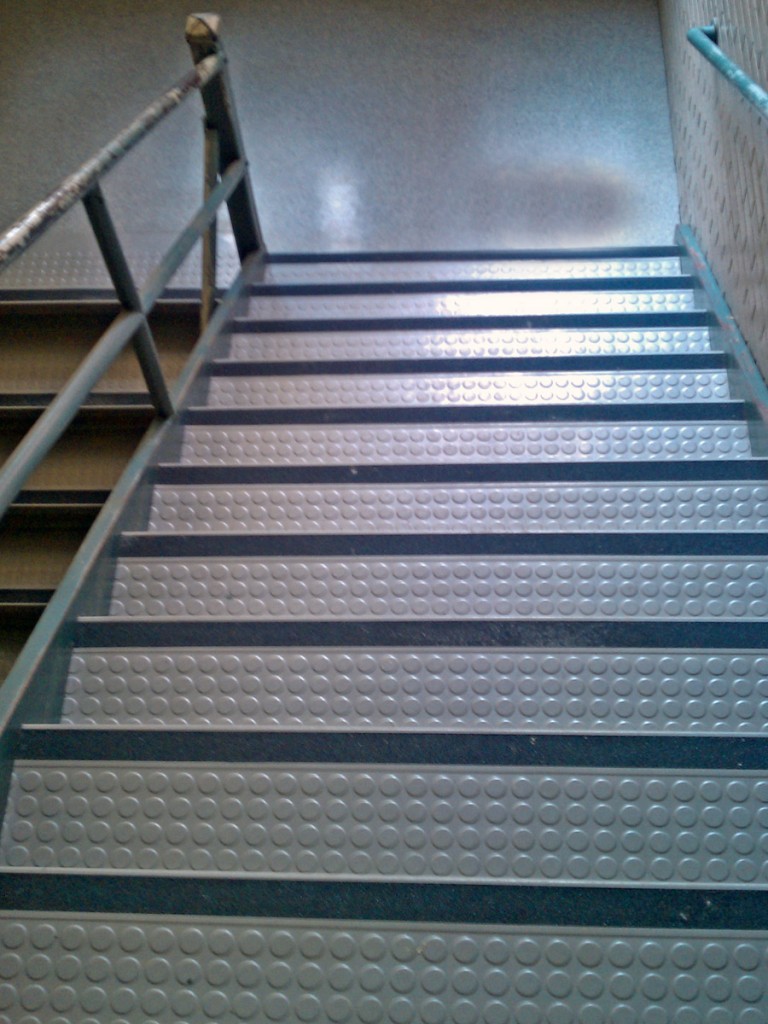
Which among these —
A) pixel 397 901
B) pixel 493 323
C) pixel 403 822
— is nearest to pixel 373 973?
pixel 397 901

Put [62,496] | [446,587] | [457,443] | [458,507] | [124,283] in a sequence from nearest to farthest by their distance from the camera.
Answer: [446,587] → [124,283] → [458,507] → [457,443] → [62,496]

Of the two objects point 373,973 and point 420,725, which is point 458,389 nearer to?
point 420,725

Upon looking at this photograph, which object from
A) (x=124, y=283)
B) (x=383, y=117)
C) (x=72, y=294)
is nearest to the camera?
(x=124, y=283)

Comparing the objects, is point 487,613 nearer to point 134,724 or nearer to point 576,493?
point 576,493

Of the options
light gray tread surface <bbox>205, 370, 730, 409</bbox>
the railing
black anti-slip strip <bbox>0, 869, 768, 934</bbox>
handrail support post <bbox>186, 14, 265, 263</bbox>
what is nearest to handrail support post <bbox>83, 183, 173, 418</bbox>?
the railing

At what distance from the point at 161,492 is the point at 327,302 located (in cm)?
117

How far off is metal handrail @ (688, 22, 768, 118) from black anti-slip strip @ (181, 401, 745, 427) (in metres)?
0.68

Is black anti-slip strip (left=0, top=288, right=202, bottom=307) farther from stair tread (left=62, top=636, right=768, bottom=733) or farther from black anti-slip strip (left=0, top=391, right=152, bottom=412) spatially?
stair tread (left=62, top=636, right=768, bottom=733)

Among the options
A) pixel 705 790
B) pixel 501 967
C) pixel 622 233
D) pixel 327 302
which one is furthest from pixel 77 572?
pixel 622 233

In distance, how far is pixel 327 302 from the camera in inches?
122

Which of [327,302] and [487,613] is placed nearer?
[487,613]

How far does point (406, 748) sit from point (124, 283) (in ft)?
3.74

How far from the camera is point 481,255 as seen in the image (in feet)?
11.1

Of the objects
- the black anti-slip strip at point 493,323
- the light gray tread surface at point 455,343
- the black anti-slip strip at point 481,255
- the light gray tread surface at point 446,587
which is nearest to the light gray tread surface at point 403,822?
the light gray tread surface at point 446,587
